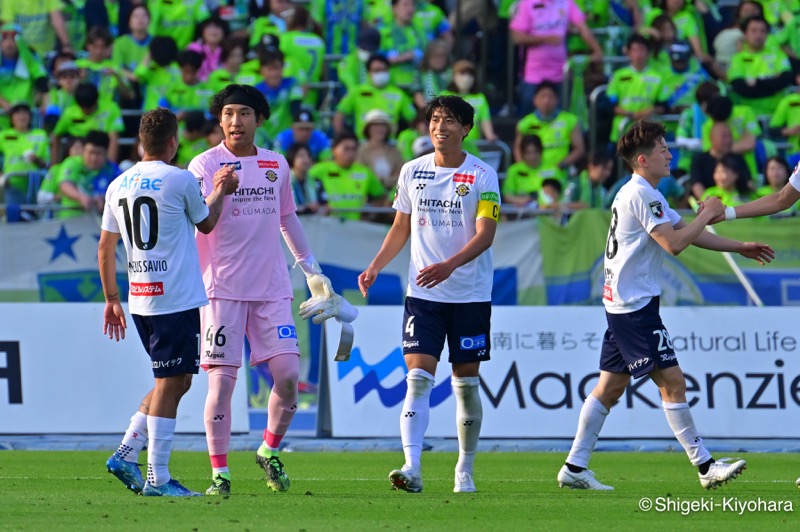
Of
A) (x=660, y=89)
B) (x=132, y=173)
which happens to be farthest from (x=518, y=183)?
(x=132, y=173)

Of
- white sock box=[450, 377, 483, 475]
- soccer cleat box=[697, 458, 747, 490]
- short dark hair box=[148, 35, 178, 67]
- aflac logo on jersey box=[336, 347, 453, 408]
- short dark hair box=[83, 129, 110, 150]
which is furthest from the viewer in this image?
short dark hair box=[148, 35, 178, 67]

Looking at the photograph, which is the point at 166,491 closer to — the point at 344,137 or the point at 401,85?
the point at 344,137

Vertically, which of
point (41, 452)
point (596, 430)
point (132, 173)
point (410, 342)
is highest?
point (132, 173)

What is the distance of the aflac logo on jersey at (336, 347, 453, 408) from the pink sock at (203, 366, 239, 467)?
4.78 metres

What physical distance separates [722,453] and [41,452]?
6.12 meters

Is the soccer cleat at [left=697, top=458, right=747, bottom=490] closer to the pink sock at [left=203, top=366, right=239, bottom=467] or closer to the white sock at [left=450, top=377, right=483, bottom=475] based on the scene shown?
the white sock at [left=450, top=377, right=483, bottom=475]

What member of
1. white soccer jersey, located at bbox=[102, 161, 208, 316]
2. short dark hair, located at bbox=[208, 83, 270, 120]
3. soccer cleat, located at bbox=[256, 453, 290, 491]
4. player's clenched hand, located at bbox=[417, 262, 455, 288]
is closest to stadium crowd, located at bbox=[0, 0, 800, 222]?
short dark hair, located at bbox=[208, 83, 270, 120]

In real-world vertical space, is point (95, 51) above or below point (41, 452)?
above

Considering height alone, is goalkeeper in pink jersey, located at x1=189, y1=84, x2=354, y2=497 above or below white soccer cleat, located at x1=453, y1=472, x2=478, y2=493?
above

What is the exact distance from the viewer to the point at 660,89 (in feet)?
63.1

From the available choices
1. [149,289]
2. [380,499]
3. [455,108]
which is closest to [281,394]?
[380,499]

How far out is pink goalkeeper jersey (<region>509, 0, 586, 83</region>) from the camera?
20.1 metres

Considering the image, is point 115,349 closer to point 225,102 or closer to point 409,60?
point 225,102

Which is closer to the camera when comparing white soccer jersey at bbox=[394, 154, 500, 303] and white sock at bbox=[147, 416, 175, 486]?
white sock at bbox=[147, 416, 175, 486]
